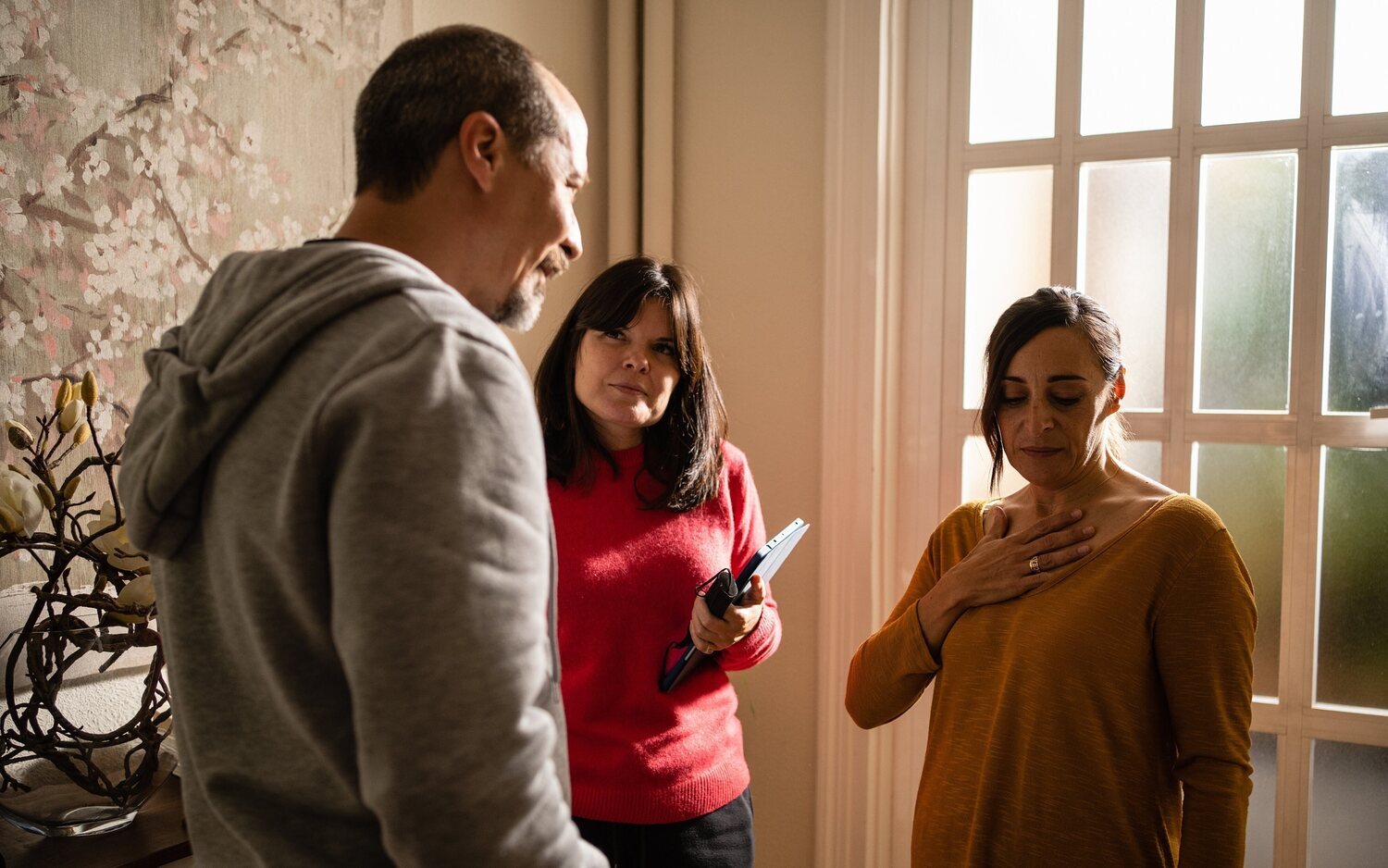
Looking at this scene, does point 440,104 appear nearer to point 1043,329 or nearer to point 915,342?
point 1043,329

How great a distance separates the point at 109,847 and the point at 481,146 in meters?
0.90

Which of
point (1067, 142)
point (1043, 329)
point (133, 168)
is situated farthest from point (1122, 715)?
point (133, 168)

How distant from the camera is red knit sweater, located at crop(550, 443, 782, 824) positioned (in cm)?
142

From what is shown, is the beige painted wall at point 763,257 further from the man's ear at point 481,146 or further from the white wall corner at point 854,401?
the man's ear at point 481,146

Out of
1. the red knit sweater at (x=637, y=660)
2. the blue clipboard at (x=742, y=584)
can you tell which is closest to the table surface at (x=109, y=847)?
the red knit sweater at (x=637, y=660)

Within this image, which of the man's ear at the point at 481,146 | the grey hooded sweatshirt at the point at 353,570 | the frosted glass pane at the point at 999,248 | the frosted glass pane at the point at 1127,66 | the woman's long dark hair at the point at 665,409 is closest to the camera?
the grey hooded sweatshirt at the point at 353,570

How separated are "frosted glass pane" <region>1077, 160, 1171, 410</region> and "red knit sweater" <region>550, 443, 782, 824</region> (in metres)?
0.98

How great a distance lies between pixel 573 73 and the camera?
7.16 ft

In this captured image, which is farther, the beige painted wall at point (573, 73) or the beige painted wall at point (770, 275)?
the beige painted wall at point (770, 275)

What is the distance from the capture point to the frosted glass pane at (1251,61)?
72.8 inches

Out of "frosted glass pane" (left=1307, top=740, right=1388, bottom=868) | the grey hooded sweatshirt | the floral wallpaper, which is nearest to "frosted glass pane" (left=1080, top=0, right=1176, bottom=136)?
"frosted glass pane" (left=1307, top=740, right=1388, bottom=868)

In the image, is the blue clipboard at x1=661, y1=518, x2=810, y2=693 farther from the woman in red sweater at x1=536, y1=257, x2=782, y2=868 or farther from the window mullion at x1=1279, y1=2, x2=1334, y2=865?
the window mullion at x1=1279, y1=2, x2=1334, y2=865

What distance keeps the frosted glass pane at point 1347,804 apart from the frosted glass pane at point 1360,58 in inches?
47.3

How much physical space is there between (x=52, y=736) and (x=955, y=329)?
1.75 metres
